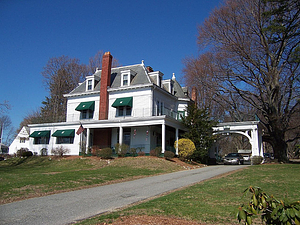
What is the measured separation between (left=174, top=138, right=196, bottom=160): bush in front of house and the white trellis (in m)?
5.16

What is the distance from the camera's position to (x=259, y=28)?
26.3 m

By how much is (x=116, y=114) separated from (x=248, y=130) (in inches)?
611

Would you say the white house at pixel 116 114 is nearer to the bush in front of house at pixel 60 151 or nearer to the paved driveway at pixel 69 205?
the bush in front of house at pixel 60 151

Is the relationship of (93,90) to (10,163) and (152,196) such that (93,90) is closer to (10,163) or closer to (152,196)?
(10,163)

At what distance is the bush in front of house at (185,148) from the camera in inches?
1077

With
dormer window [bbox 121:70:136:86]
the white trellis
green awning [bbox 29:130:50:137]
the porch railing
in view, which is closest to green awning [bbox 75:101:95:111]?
the porch railing

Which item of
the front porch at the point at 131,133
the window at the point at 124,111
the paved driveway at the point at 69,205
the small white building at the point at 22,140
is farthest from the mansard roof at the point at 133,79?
the small white building at the point at 22,140

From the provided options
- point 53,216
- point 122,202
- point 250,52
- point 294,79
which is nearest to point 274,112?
point 294,79

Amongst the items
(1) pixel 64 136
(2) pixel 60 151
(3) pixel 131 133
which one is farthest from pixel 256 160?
(1) pixel 64 136

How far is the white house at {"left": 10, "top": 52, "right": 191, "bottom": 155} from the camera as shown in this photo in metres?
30.1

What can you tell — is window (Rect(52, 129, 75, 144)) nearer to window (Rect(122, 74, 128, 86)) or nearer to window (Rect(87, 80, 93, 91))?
window (Rect(87, 80, 93, 91))

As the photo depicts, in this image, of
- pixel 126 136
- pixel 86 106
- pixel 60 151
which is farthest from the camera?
pixel 86 106

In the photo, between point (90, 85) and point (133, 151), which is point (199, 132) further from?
point (90, 85)

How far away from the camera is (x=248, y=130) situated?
31.0 m
